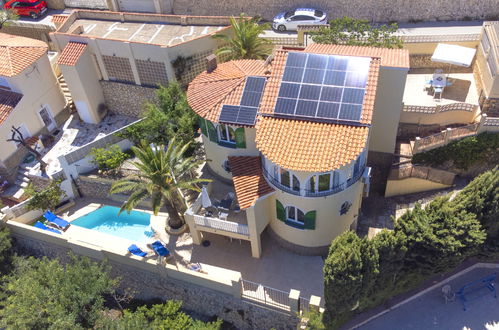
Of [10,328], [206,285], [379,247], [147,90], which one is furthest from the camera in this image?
[147,90]

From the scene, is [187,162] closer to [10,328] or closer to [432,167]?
[10,328]

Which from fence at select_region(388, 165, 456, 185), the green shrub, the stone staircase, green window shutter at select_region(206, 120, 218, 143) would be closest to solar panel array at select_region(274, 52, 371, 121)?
green window shutter at select_region(206, 120, 218, 143)

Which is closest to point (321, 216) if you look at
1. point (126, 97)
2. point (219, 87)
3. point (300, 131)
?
point (300, 131)

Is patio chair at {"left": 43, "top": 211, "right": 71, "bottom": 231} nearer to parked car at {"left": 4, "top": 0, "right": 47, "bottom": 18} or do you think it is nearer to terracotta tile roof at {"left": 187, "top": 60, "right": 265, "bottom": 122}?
terracotta tile roof at {"left": 187, "top": 60, "right": 265, "bottom": 122}

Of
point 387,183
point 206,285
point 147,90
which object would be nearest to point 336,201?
point 387,183

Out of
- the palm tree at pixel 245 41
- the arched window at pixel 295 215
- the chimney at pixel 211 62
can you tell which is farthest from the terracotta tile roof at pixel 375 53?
the arched window at pixel 295 215

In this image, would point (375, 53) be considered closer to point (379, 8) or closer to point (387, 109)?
point (387, 109)

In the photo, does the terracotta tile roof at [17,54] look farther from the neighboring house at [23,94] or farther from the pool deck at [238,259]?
the pool deck at [238,259]
